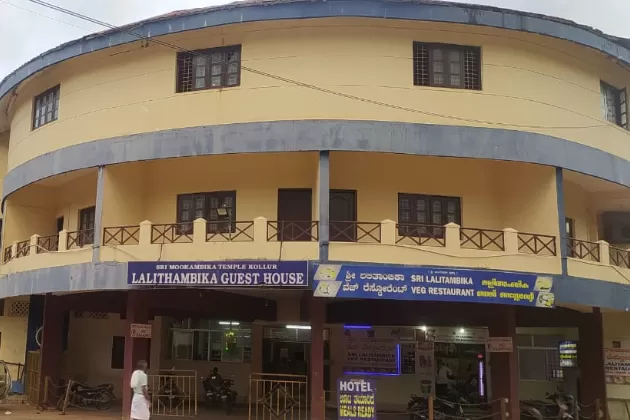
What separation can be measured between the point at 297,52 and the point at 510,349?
876 centimetres

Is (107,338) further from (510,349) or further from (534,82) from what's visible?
(534,82)

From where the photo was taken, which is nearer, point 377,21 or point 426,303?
point 377,21

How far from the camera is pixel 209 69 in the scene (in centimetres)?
1781

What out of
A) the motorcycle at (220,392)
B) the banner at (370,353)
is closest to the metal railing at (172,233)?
the motorcycle at (220,392)

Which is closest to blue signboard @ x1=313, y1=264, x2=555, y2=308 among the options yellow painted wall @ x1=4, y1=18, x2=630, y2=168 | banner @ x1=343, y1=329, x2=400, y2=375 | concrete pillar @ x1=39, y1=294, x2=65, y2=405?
yellow painted wall @ x1=4, y1=18, x2=630, y2=168

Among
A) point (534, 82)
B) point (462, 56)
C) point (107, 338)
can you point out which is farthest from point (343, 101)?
point (107, 338)

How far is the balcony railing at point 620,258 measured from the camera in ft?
63.2

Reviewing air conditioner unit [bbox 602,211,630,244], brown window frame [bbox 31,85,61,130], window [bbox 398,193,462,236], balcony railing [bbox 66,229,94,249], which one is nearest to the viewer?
window [bbox 398,193,462,236]

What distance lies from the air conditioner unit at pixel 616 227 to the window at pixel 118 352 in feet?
53.6

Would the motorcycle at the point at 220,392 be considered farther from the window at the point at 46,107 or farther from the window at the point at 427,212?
the window at the point at 46,107

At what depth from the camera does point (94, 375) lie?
80.0 ft

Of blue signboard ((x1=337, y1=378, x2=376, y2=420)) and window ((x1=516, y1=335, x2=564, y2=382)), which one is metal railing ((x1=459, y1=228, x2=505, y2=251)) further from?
window ((x1=516, y1=335, x2=564, y2=382))

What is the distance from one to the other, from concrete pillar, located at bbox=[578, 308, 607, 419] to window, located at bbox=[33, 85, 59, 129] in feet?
53.6

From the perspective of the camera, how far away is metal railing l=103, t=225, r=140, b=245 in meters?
17.6
